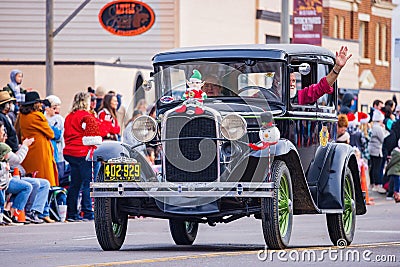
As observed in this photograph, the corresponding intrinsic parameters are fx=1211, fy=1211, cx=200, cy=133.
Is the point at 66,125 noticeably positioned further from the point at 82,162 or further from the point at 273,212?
the point at 273,212

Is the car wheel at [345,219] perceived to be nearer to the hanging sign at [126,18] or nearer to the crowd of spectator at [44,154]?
the crowd of spectator at [44,154]

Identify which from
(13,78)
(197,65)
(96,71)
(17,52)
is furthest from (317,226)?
(17,52)

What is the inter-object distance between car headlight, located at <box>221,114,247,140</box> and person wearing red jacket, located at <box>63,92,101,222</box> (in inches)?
290

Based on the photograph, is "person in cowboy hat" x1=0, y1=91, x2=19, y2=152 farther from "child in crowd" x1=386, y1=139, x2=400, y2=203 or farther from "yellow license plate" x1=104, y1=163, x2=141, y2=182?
"child in crowd" x1=386, y1=139, x2=400, y2=203

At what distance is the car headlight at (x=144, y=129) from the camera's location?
12.9 metres

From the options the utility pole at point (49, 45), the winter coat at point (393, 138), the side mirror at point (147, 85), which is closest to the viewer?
the side mirror at point (147, 85)

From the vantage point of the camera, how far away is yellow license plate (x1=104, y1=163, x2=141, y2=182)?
1267 centimetres

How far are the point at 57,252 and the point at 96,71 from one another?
17.5m

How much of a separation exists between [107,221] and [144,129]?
1.07 m

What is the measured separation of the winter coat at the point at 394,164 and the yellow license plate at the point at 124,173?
48.9ft

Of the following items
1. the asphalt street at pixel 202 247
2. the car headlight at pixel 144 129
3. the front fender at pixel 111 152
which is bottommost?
the asphalt street at pixel 202 247

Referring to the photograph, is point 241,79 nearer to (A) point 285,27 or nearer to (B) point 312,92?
(B) point 312,92

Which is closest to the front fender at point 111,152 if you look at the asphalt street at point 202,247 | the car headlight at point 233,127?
the asphalt street at point 202,247

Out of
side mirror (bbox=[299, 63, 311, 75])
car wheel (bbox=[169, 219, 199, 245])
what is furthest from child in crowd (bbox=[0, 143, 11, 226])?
side mirror (bbox=[299, 63, 311, 75])
